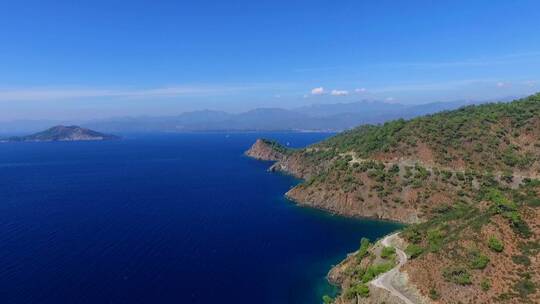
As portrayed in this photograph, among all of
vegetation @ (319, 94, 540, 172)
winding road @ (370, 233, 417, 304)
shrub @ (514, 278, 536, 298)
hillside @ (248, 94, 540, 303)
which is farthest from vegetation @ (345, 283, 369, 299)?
vegetation @ (319, 94, 540, 172)

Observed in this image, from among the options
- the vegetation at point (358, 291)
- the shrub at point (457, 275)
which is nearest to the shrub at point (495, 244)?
the shrub at point (457, 275)

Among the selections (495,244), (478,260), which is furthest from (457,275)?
(495,244)

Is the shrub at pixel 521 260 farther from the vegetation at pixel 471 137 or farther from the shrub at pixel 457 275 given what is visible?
the vegetation at pixel 471 137

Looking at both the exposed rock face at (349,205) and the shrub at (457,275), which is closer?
the shrub at (457,275)

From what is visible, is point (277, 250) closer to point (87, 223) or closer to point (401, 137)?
point (87, 223)

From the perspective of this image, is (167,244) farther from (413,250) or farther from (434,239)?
(434,239)

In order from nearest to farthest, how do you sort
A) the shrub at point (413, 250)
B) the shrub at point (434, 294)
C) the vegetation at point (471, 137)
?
1. the shrub at point (434, 294)
2. the shrub at point (413, 250)
3. the vegetation at point (471, 137)
